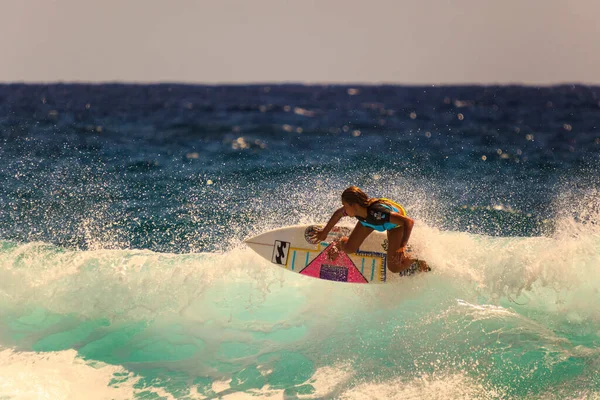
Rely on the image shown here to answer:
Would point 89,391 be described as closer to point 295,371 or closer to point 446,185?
point 295,371

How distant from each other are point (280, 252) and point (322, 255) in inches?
25.1

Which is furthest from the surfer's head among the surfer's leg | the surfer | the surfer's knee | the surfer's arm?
the surfer's knee

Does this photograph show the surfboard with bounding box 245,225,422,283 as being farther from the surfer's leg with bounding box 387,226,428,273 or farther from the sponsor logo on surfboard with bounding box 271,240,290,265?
the surfer's leg with bounding box 387,226,428,273

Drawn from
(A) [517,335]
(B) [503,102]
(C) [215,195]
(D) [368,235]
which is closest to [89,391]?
(D) [368,235]

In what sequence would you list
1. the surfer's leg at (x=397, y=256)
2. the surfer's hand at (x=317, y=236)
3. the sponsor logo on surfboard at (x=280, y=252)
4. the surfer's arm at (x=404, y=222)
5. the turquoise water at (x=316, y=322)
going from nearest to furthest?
the turquoise water at (x=316, y=322)
the surfer's arm at (x=404, y=222)
the surfer's leg at (x=397, y=256)
the surfer's hand at (x=317, y=236)
the sponsor logo on surfboard at (x=280, y=252)

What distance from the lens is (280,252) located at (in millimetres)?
8281

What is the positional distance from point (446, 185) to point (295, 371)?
10873mm

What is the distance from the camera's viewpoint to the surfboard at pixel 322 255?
25.8 feet

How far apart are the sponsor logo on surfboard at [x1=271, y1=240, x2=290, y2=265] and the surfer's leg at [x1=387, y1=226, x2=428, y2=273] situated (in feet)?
5.03

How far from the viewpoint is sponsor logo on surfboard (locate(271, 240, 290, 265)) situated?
8250mm

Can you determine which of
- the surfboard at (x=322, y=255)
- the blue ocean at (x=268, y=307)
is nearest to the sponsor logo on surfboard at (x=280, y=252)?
the surfboard at (x=322, y=255)

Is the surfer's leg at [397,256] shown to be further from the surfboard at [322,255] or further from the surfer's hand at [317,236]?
the surfer's hand at [317,236]

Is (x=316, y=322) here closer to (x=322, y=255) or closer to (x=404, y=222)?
(x=322, y=255)

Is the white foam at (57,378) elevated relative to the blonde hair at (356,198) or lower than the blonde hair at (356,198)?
lower
